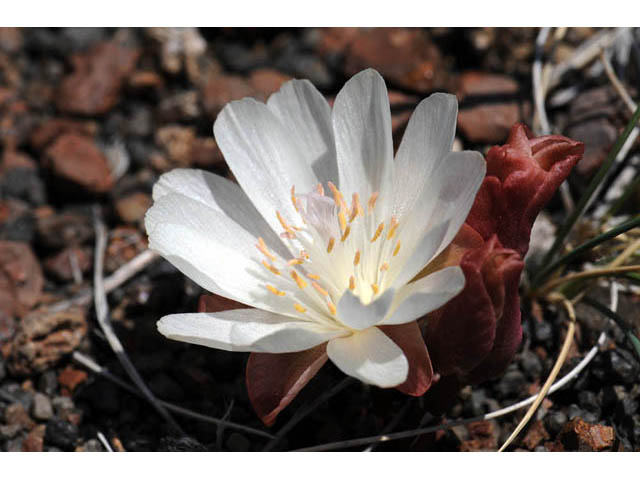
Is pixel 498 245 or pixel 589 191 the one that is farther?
pixel 589 191

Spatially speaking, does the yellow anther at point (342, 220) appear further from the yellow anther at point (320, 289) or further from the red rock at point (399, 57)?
the red rock at point (399, 57)

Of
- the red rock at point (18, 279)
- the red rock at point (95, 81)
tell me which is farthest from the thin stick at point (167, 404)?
the red rock at point (95, 81)

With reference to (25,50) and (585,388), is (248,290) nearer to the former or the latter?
(585,388)

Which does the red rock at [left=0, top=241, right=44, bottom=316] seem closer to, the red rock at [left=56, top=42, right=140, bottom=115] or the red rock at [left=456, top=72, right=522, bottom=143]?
the red rock at [left=56, top=42, right=140, bottom=115]

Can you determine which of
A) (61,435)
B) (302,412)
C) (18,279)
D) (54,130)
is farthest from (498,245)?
(54,130)

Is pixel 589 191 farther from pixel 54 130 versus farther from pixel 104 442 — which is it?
pixel 54 130

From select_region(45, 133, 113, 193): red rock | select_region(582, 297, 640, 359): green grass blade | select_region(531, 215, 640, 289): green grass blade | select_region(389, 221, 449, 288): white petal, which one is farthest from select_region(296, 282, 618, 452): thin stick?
select_region(45, 133, 113, 193): red rock

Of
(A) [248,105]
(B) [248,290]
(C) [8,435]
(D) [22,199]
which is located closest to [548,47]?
(A) [248,105]
